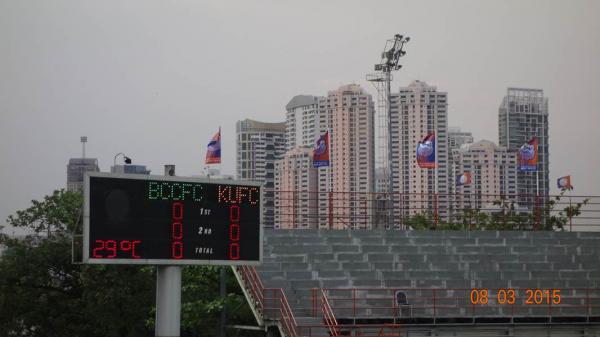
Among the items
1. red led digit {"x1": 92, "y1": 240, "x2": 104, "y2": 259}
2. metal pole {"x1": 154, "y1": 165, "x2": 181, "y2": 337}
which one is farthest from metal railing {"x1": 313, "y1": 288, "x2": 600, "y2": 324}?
red led digit {"x1": 92, "y1": 240, "x2": 104, "y2": 259}

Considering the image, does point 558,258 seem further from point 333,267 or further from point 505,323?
point 333,267

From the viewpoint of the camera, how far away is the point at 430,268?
1103 inches

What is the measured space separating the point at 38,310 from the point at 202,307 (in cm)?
1033

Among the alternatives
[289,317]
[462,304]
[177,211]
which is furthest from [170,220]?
[462,304]

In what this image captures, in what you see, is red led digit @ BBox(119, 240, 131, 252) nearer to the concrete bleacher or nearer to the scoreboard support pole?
the scoreboard support pole

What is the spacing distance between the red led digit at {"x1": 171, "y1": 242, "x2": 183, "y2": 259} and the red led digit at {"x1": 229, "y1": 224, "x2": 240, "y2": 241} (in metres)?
0.92

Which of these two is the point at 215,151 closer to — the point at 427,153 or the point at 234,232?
the point at 427,153

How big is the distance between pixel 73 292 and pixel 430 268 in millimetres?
14985

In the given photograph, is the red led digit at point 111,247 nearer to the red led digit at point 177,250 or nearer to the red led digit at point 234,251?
the red led digit at point 177,250

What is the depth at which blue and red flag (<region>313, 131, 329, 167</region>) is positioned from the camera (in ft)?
110

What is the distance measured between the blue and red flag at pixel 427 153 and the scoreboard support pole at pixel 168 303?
62.4 feet

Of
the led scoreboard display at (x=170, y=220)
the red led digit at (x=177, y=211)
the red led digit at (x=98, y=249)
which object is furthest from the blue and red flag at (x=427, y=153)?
the red led digit at (x=98, y=249)

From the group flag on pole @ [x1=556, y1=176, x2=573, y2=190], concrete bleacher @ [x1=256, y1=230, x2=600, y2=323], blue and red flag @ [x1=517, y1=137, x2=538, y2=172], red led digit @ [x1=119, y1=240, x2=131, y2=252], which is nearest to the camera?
red led digit @ [x1=119, y1=240, x2=131, y2=252]

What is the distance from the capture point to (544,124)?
131m
